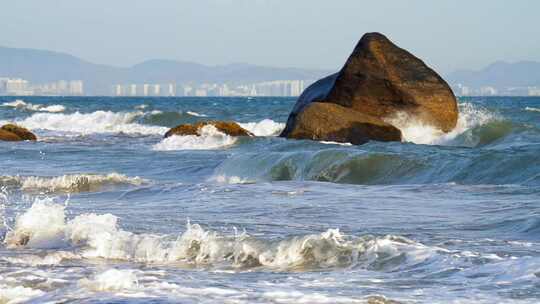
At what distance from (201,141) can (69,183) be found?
33.0ft

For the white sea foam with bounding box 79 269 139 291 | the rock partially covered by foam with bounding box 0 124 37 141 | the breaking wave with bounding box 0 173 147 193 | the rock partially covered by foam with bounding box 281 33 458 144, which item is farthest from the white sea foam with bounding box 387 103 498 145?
the white sea foam with bounding box 79 269 139 291

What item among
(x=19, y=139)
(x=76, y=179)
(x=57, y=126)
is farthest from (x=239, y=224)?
(x=57, y=126)

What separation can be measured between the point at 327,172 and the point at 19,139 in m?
13.1

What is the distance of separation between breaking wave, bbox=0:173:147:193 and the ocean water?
27 millimetres

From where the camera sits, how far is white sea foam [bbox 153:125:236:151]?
2459cm

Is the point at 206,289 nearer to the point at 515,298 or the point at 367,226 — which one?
the point at 515,298

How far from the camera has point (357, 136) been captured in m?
21.6

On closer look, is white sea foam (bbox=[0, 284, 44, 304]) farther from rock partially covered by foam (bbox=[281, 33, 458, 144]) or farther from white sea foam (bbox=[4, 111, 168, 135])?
white sea foam (bbox=[4, 111, 168, 135])

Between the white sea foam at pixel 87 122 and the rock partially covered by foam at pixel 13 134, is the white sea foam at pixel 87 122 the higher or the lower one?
the lower one

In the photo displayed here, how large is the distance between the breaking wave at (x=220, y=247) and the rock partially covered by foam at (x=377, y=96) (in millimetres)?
12716

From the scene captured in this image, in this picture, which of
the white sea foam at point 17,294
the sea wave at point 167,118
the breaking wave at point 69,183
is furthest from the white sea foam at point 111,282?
the sea wave at point 167,118

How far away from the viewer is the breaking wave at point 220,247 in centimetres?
816

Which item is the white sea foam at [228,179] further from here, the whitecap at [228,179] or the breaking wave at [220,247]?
the breaking wave at [220,247]

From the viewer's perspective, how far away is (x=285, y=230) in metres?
9.71
